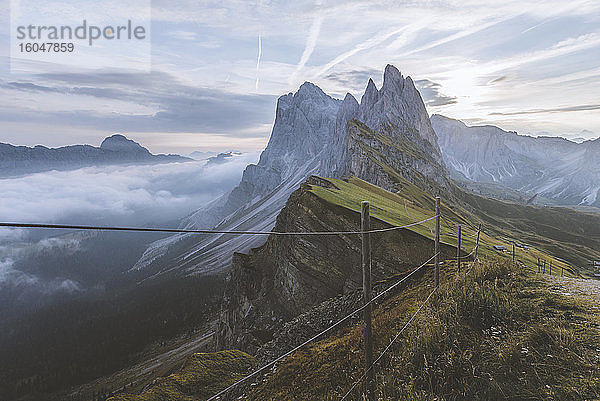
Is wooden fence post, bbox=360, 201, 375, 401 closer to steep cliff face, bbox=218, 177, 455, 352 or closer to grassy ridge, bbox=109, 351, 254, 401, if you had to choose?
grassy ridge, bbox=109, 351, 254, 401

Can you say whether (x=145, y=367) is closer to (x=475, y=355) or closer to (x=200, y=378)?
(x=200, y=378)

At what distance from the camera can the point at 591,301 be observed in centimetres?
988

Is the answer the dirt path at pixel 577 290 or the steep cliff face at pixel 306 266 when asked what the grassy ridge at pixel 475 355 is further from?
the steep cliff face at pixel 306 266

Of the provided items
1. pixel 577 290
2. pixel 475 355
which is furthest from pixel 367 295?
pixel 577 290

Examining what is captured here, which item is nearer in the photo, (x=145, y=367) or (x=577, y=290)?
(x=577, y=290)

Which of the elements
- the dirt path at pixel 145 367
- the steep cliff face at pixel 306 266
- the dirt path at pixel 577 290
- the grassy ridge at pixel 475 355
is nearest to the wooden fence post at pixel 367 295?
the grassy ridge at pixel 475 355

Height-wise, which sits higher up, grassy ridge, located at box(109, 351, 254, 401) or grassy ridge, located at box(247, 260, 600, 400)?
grassy ridge, located at box(247, 260, 600, 400)

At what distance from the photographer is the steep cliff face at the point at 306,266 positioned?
3841 centimetres

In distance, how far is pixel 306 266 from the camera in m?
45.8

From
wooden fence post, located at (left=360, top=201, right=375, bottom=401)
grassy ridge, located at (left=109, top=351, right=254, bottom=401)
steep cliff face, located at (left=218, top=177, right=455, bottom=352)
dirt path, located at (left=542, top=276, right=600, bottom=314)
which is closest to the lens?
wooden fence post, located at (left=360, top=201, right=375, bottom=401)

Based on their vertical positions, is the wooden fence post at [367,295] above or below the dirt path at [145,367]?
above

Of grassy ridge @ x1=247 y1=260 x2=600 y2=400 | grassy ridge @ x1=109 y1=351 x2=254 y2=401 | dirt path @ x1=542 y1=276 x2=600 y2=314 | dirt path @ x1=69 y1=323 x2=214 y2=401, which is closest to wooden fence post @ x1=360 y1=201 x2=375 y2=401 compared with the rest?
grassy ridge @ x1=247 y1=260 x2=600 y2=400

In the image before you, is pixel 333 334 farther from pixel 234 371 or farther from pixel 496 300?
pixel 496 300

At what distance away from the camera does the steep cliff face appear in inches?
1512
